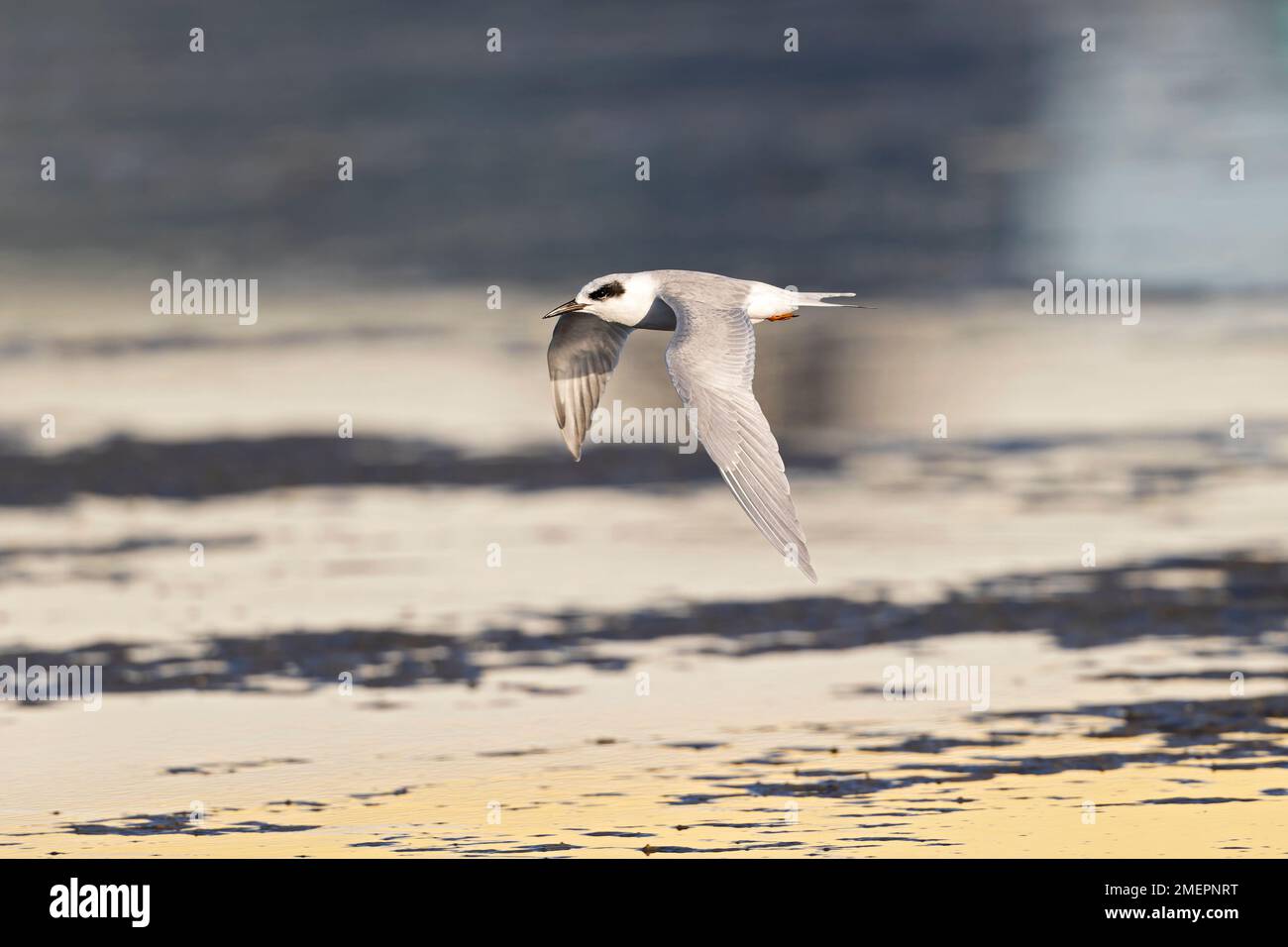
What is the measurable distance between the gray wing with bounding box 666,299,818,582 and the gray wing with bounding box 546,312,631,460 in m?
0.81

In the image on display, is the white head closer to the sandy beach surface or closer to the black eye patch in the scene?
the black eye patch

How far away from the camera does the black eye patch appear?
980 centimetres

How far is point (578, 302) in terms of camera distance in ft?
32.4

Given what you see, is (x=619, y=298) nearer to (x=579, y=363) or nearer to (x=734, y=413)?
(x=579, y=363)

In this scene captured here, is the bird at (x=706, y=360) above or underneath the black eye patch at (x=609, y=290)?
underneath

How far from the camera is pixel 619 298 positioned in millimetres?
9812

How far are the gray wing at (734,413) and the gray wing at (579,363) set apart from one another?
0.81 metres

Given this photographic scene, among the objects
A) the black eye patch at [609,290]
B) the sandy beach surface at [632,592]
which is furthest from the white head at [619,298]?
the sandy beach surface at [632,592]

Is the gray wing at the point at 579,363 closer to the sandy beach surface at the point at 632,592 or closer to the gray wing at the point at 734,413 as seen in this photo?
the gray wing at the point at 734,413

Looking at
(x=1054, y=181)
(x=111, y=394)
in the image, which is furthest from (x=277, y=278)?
(x=1054, y=181)

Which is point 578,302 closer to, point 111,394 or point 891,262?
point 111,394

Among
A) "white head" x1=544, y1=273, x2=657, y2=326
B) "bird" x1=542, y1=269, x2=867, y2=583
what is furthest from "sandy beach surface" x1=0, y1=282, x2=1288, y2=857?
"white head" x1=544, y1=273, x2=657, y2=326

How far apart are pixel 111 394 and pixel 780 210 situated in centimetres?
723

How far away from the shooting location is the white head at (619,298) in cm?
980
